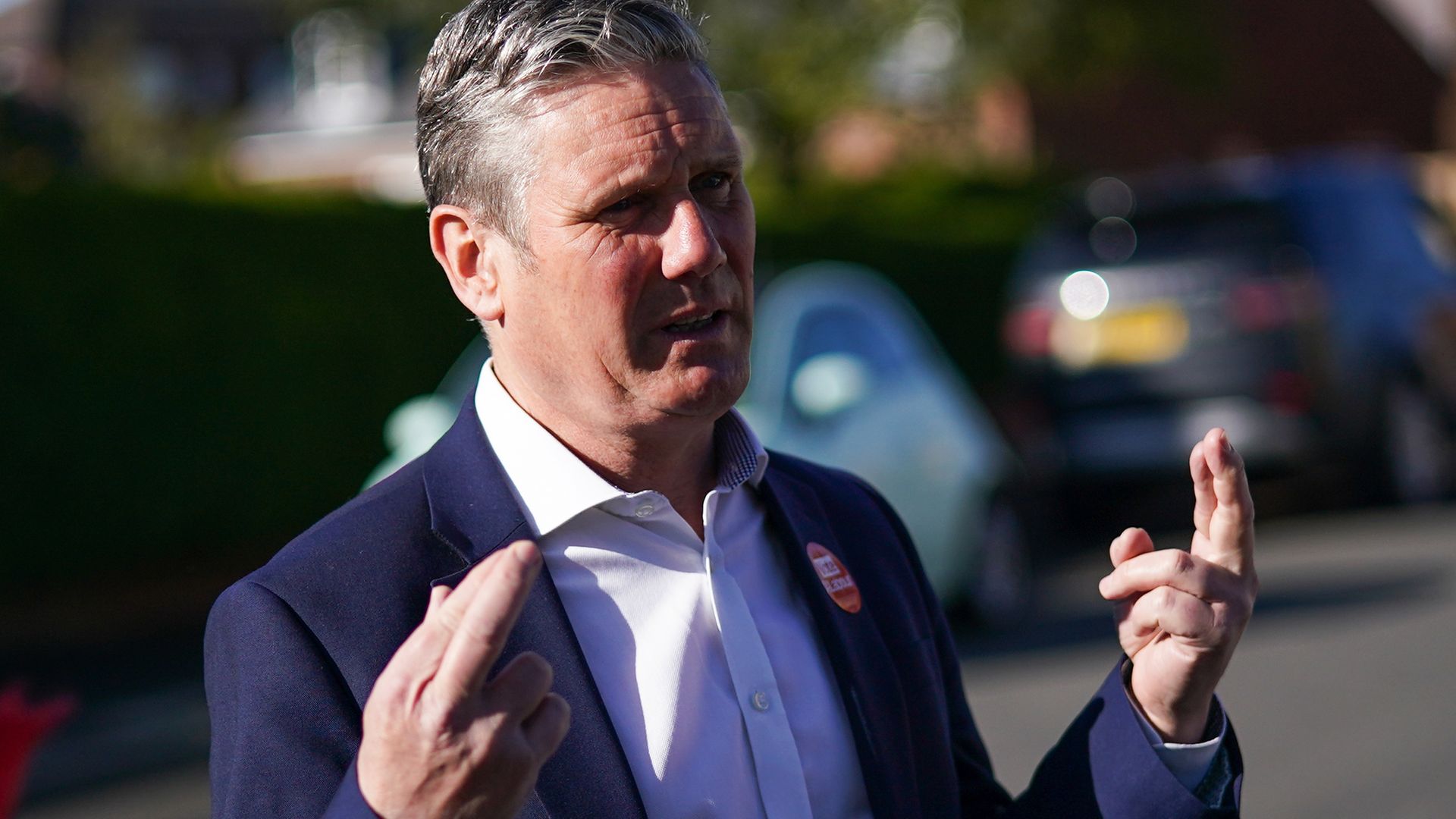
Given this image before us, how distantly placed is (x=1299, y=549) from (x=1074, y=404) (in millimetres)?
1533

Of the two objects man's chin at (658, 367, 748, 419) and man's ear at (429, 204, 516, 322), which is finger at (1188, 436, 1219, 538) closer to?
man's chin at (658, 367, 748, 419)

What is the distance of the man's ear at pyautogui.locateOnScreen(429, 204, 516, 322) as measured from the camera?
2.08m

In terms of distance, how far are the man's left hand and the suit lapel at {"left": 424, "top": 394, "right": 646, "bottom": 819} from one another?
24.0 inches

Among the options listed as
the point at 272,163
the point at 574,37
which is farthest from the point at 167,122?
the point at 574,37

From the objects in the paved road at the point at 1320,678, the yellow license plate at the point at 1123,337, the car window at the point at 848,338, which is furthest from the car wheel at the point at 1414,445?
the car window at the point at 848,338

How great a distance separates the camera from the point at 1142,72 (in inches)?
Answer: 973

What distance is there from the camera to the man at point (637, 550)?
1824 mm

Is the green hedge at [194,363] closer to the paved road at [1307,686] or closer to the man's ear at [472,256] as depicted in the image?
the paved road at [1307,686]

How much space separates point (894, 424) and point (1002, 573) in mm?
1259

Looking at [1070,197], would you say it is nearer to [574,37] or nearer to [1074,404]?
[1074,404]

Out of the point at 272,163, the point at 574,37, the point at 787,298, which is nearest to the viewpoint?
the point at 574,37

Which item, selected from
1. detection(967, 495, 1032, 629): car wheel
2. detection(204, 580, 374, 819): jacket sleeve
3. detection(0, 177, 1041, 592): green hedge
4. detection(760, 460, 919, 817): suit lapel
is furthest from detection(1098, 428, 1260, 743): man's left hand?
detection(0, 177, 1041, 592): green hedge

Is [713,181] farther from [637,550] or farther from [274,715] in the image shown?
[274,715]

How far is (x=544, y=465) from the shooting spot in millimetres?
2029
